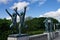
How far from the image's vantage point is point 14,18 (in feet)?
29.4

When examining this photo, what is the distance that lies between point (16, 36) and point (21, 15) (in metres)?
1.30

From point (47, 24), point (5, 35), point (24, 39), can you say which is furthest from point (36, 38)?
point (47, 24)

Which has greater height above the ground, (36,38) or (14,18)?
(14,18)

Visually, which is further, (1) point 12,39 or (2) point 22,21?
(2) point 22,21

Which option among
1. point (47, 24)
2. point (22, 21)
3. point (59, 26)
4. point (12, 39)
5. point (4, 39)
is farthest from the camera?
point (59, 26)

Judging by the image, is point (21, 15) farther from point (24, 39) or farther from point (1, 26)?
point (1, 26)

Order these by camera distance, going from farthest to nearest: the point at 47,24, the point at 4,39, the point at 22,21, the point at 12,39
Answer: the point at 47,24
the point at 4,39
the point at 22,21
the point at 12,39

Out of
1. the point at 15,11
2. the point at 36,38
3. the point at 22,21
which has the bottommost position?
the point at 36,38

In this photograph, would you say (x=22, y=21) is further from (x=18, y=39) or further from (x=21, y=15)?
(x=18, y=39)

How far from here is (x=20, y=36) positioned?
333 inches

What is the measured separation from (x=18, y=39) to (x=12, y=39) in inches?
→ 11.7

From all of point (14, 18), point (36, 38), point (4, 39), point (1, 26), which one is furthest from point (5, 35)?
point (1, 26)

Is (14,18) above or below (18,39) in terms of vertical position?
above

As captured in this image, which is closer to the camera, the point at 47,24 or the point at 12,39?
the point at 12,39
